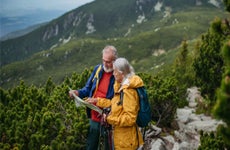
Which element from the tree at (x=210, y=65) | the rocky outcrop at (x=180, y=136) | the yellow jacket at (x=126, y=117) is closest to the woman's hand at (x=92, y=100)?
the yellow jacket at (x=126, y=117)

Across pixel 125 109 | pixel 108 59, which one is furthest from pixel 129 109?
pixel 108 59

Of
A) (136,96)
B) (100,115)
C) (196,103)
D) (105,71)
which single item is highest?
(105,71)

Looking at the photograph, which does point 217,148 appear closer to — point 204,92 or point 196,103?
point 204,92

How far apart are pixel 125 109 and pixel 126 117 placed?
14 cm

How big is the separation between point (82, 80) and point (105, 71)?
10.9 ft

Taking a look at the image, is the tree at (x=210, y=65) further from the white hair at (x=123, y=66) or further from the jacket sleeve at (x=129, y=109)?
the jacket sleeve at (x=129, y=109)

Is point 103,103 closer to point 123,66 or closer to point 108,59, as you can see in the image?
point 108,59

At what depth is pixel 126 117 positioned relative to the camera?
5457 millimetres

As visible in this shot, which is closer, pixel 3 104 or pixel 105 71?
pixel 105 71

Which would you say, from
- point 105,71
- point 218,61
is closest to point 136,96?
point 105,71

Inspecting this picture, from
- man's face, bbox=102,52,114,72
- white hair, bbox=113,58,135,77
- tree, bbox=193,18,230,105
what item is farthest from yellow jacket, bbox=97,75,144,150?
tree, bbox=193,18,230,105

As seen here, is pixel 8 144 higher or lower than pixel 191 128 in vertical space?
higher

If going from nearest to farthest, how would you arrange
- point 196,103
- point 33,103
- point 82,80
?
point 33,103, point 82,80, point 196,103

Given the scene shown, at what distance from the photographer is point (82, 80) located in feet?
32.1
